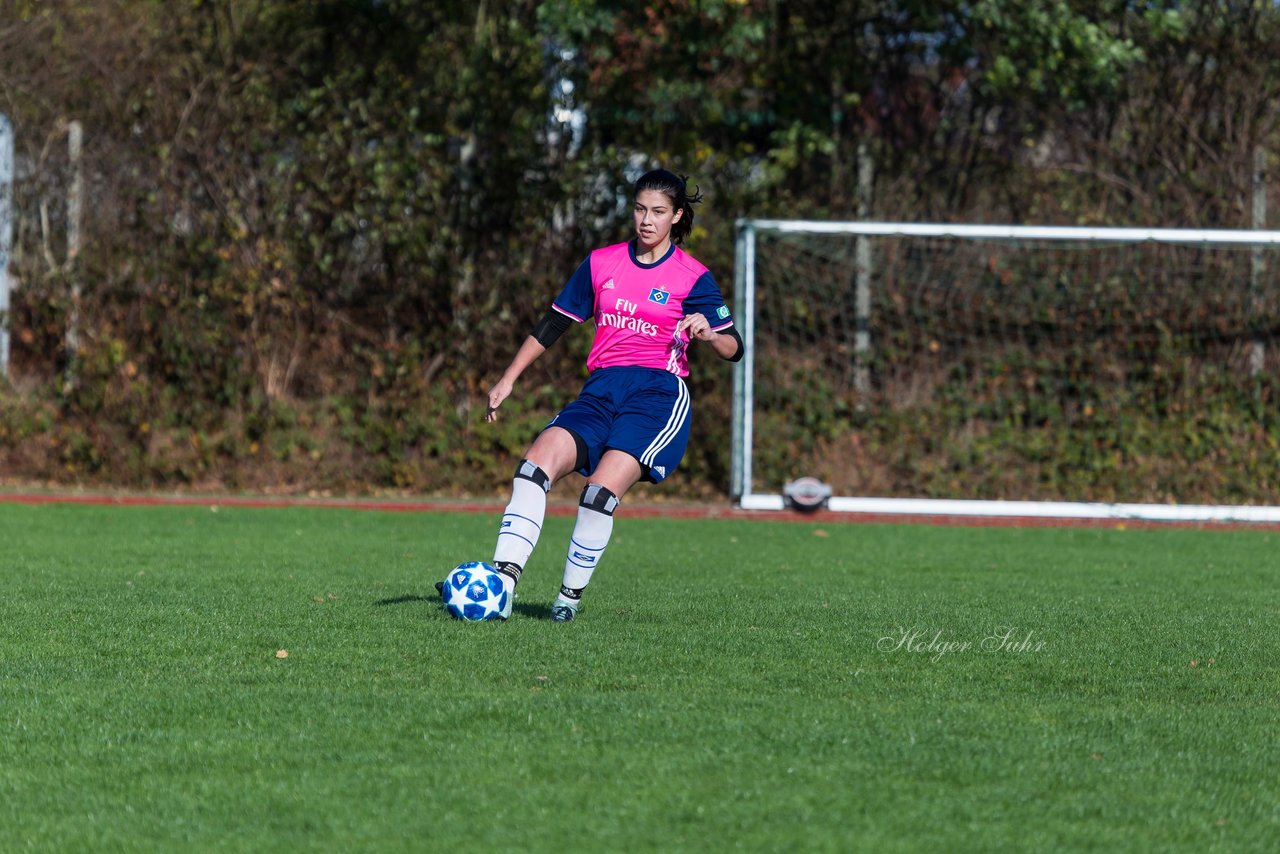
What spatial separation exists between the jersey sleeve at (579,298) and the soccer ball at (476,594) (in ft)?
3.88

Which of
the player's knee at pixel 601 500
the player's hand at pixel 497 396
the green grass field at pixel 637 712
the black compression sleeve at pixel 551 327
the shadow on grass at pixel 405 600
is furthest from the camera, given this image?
the shadow on grass at pixel 405 600

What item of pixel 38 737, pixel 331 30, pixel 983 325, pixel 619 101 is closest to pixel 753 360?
pixel 983 325

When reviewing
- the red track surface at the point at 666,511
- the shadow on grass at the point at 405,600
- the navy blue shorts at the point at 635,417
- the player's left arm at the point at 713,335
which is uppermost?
the player's left arm at the point at 713,335

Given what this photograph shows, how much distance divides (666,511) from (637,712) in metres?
9.18

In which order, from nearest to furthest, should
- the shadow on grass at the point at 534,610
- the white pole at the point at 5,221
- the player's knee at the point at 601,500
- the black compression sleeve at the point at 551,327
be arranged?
1. the player's knee at the point at 601,500
2. the shadow on grass at the point at 534,610
3. the black compression sleeve at the point at 551,327
4. the white pole at the point at 5,221

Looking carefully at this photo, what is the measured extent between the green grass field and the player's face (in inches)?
62.6

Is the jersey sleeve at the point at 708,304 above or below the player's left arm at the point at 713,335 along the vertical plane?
above

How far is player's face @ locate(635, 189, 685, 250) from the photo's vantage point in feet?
21.8

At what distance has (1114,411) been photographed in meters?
15.4

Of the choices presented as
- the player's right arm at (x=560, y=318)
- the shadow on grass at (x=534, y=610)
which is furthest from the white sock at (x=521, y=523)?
the player's right arm at (x=560, y=318)

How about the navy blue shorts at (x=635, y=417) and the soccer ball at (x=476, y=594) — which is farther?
the navy blue shorts at (x=635, y=417)

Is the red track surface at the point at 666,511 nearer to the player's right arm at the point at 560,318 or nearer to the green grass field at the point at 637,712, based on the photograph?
the green grass field at the point at 637,712

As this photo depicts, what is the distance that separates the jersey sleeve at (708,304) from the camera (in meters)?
6.76

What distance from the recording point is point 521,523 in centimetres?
648
